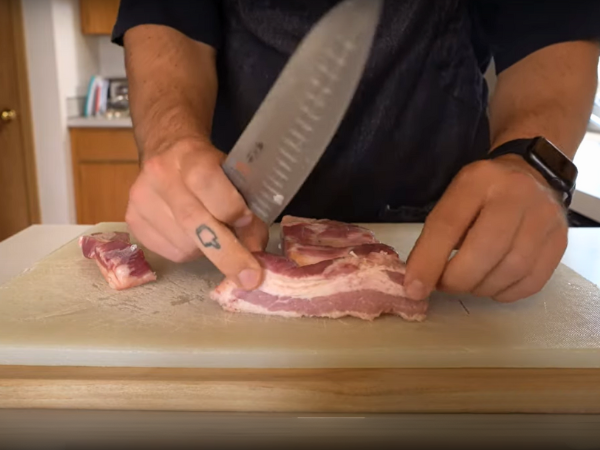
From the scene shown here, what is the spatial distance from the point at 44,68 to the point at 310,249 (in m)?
3.08

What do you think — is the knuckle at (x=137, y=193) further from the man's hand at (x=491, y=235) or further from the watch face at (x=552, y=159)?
the watch face at (x=552, y=159)

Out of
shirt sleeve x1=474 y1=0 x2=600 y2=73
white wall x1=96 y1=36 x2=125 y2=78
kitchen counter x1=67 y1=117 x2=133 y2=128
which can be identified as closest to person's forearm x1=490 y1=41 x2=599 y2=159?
shirt sleeve x1=474 y1=0 x2=600 y2=73

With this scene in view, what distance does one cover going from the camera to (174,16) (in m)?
1.22

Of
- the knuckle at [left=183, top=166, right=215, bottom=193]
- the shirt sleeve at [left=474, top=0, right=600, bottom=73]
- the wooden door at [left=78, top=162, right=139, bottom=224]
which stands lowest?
the wooden door at [left=78, top=162, right=139, bottom=224]

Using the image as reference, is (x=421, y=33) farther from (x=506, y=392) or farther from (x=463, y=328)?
(x=506, y=392)

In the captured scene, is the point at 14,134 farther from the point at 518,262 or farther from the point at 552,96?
the point at 518,262

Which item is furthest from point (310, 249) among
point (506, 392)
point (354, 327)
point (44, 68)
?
point (44, 68)

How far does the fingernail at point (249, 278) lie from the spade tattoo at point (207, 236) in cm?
6

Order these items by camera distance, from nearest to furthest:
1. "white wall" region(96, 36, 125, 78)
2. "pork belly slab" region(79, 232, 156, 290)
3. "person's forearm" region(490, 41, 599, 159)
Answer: "pork belly slab" region(79, 232, 156, 290)
"person's forearm" region(490, 41, 599, 159)
"white wall" region(96, 36, 125, 78)

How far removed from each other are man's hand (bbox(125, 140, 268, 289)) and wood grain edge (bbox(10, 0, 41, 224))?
9.93ft

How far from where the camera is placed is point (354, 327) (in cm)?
89

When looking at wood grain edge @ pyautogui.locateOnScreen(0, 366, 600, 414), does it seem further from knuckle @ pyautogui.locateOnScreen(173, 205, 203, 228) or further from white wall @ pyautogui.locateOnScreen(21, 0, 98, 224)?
white wall @ pyautogui.locateOnScreen(21, 0, 98, 224)

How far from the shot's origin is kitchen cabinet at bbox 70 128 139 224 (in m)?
3.47

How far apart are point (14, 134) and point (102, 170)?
2.00ft
